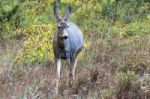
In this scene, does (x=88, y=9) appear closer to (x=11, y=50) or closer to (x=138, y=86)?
(x=11, y=50)

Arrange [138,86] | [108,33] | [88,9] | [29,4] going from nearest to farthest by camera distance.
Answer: [138,86] < [108,33] < [88,9] < [29,4]

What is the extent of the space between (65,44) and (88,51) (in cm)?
226

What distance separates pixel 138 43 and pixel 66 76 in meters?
3.67

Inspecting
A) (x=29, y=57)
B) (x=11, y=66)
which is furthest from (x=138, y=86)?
(x=29, y=57)

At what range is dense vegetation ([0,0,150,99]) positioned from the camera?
9.02 metres

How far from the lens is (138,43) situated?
1391 cm

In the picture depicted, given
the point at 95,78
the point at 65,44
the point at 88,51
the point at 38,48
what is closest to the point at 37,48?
the point at 38,48

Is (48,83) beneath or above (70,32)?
beneath

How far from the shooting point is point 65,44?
10.9 m

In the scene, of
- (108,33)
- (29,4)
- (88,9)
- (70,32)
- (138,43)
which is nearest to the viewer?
(70,32)

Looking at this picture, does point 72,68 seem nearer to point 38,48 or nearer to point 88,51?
point 38,48

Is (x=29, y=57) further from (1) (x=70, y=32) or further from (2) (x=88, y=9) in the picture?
(2) (x=88, y=9)

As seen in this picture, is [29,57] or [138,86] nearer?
[138,86]

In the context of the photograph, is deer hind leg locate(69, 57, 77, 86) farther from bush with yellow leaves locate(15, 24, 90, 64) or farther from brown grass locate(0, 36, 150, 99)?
bush with yellow leaves locate(15, 24, 90, 64)
